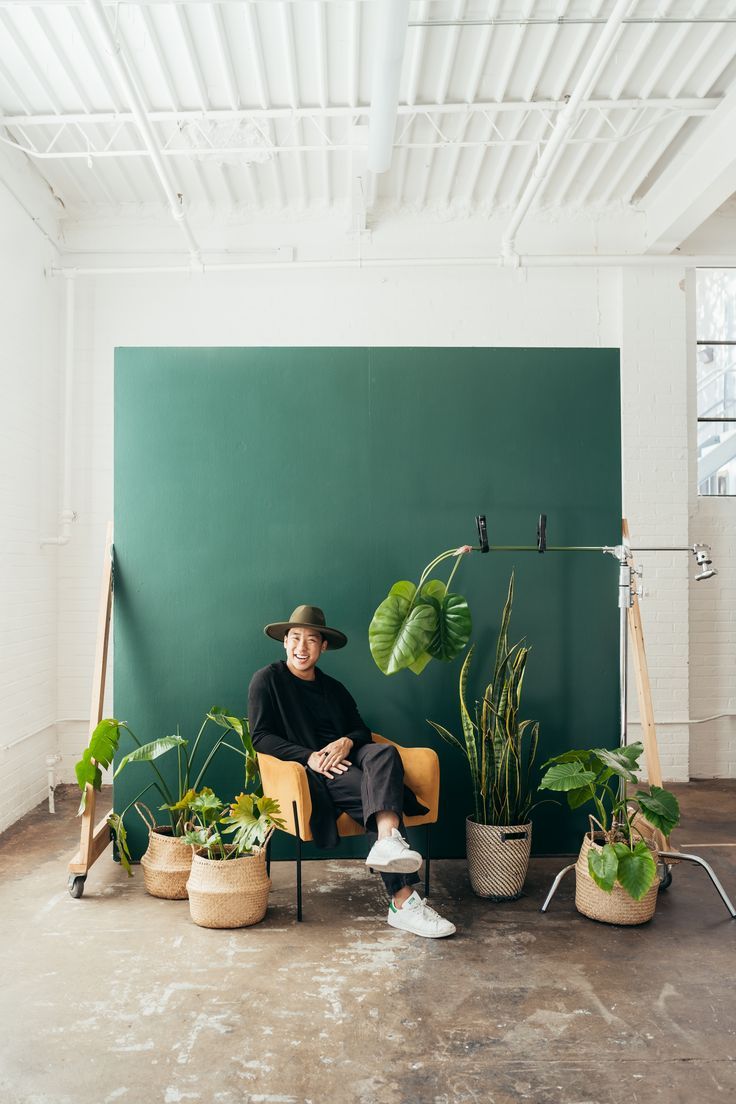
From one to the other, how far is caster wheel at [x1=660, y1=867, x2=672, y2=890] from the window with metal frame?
3305 millimetres

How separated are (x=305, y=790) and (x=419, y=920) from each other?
25.8 inches

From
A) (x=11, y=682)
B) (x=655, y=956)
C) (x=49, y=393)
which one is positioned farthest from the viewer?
(x=49, y=393)

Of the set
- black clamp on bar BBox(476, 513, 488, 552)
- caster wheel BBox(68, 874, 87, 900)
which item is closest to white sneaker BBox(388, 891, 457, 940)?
caster wheel BBox(68, 874, 87, 900)

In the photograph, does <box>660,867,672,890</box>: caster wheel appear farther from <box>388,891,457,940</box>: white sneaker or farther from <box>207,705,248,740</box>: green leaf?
<box>207,705,248,740</box>: green leaf

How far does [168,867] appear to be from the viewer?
3.81 meters

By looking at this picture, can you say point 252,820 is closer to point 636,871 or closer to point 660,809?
point 636,871

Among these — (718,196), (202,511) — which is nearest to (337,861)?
(202,511)

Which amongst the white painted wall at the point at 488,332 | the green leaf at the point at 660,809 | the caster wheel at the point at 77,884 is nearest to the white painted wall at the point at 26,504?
the white painted wall at the point at 488,332

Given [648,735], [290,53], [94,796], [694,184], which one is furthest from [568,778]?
[694,184]

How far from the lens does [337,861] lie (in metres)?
4.33

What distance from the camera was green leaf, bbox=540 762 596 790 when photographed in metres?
3.54

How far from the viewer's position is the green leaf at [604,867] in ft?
11.1

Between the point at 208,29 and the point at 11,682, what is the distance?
3605mm

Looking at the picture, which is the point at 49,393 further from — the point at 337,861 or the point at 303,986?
the point at 303,986
